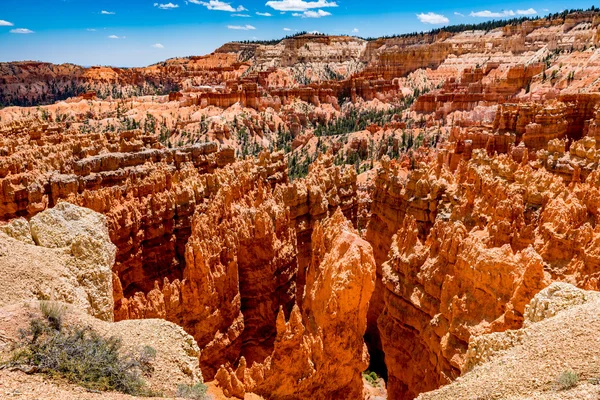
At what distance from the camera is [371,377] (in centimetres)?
1778

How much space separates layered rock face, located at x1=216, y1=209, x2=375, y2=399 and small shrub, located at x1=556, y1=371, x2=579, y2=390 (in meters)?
6.19

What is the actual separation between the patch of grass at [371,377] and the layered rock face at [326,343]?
5361mm

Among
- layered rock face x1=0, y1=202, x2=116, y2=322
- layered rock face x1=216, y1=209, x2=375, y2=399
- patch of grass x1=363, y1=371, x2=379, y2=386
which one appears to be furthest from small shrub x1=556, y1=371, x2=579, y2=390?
patch of grass x1=363, y1=371, x2=379, y2=386

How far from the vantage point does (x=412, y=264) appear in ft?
44.0

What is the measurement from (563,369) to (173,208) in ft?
52.3

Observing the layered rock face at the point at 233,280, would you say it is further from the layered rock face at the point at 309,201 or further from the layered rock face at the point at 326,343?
the layered rock face at the point at 326,343

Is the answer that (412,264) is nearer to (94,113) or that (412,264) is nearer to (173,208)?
(173,208)

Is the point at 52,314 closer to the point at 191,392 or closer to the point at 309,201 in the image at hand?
the point at 191,392

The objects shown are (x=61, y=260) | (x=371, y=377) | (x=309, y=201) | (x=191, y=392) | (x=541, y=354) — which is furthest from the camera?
(x=309, y=201)

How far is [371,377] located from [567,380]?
13.3 meters

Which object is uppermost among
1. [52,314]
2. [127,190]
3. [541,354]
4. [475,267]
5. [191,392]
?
[52,314]

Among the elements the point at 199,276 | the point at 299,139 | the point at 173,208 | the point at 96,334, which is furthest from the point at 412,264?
the point at 299,139

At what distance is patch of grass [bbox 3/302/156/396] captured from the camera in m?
5.86

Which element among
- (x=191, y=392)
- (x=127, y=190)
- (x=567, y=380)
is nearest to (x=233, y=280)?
(x=127, y=190)
